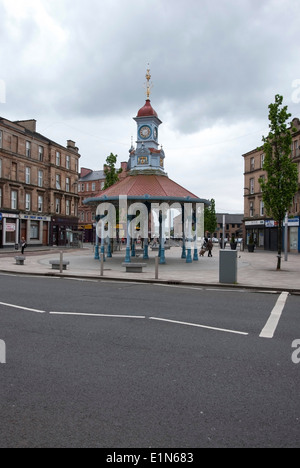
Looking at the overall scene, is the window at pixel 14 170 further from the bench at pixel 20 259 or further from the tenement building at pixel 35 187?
the bench at pixel 20 259

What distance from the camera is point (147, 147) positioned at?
2612 cm

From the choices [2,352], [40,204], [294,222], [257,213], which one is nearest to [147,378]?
[2,352]

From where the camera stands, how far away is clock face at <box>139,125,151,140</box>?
85.6 feet

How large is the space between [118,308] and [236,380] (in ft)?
16.1

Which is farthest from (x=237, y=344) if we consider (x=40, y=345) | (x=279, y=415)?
(x=40, y=345)

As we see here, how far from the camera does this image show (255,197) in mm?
49219

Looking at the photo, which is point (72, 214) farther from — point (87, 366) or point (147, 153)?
point (87, 366)

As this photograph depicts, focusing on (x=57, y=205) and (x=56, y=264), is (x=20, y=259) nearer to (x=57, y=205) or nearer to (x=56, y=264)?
(x=56, y=264)

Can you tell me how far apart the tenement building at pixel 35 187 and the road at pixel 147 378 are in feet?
121

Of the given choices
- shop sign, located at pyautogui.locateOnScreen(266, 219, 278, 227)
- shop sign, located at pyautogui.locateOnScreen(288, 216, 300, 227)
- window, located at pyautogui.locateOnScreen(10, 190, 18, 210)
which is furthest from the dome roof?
shop sign, located at pyautogui.locateOnScreen(266, 219, 278, 227)

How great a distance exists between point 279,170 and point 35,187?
34670 millimetres

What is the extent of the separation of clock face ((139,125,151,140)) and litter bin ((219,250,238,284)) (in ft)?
46.6
